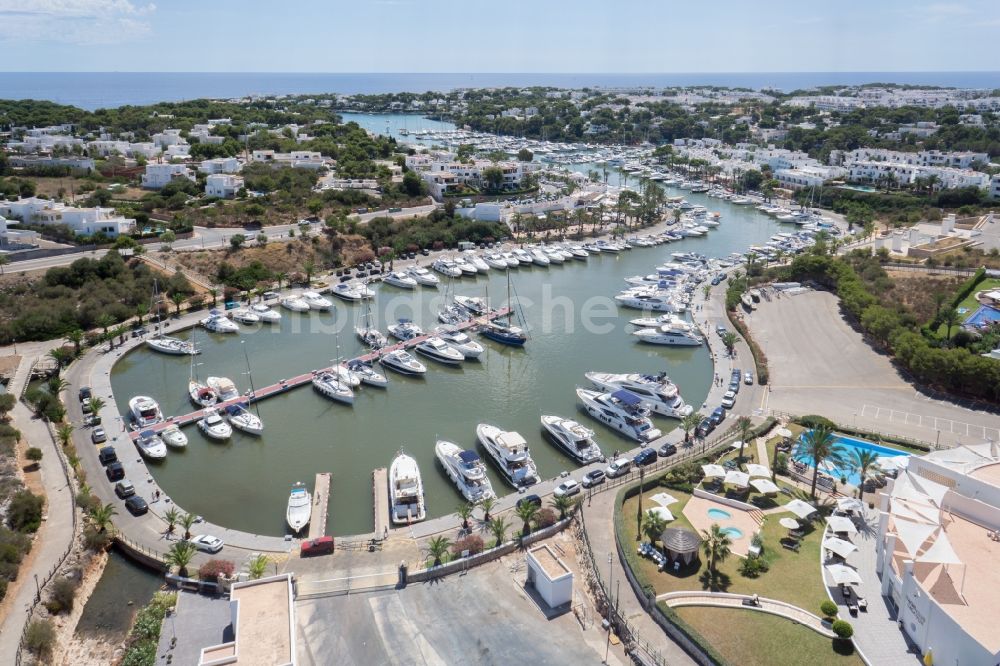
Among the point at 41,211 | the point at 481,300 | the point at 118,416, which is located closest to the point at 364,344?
the point at 481,300

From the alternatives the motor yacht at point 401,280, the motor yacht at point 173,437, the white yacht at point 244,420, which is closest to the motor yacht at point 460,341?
the motor yacht at point 401,280

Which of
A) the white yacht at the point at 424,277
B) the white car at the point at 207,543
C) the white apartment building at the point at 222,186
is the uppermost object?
the white apartment building at the point at 222,186

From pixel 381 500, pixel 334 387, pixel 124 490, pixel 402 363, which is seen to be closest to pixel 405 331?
pixel 402 363

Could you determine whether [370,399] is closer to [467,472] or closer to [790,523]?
[467,472]

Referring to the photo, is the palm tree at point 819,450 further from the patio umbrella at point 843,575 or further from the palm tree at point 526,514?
the palm tree at point 526,514

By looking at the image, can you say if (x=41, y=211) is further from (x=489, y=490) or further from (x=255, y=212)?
(x=489, y=490)

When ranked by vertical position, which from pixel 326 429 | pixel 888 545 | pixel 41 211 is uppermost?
pixel 41 211

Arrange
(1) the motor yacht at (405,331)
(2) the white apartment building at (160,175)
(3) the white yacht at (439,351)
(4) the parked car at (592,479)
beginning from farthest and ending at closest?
(2) the white apartment building at (160,175) < (1) the motor yacht at (405,331) < (3) the white yacht at (439,351) < (4) the parked car at (592,479)
